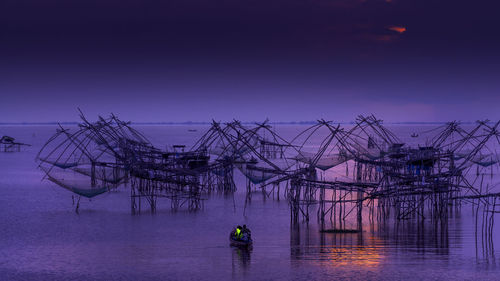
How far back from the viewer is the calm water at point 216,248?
11156 millimetres

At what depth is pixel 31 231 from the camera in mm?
15414

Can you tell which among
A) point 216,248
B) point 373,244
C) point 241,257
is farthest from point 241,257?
point 373,244

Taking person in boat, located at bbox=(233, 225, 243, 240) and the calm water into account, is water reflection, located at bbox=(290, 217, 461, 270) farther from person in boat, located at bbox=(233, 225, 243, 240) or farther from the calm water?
person in boat, located at bbox=(233, 225, 243, 240)

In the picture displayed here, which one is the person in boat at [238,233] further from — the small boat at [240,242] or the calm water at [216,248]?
the calm water at [216,248]

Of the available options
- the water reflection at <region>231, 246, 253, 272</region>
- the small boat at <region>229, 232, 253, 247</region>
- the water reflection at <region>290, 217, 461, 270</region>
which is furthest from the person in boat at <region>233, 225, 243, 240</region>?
the water reflection at <region>290, 217, 461, 270</region>

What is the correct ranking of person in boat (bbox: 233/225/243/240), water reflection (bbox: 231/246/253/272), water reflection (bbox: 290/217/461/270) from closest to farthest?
water reflection (bbox: 231/246/253/272)
water reflection (bbox: 290/217/461/270)
person in boat (bbox: 233/225/243/240)

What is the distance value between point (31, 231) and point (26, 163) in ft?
80.8

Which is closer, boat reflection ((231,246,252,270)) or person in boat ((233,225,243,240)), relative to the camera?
boat reflection ((231,246,252,270))

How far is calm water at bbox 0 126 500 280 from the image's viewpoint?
11156 mm

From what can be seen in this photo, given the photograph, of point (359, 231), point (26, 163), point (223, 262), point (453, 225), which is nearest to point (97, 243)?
point (223, 262)

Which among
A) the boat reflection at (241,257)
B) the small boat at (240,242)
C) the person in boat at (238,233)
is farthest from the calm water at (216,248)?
the person in boat at (238,233)

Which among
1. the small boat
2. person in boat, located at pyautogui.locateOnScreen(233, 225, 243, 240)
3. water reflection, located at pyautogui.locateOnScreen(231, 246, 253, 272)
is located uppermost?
person in boat, located at pyautogui.locateOnScreen(233, 225, 243, 240)

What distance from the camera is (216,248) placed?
520 inches

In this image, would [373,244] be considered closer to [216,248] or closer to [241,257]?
[241,257]
